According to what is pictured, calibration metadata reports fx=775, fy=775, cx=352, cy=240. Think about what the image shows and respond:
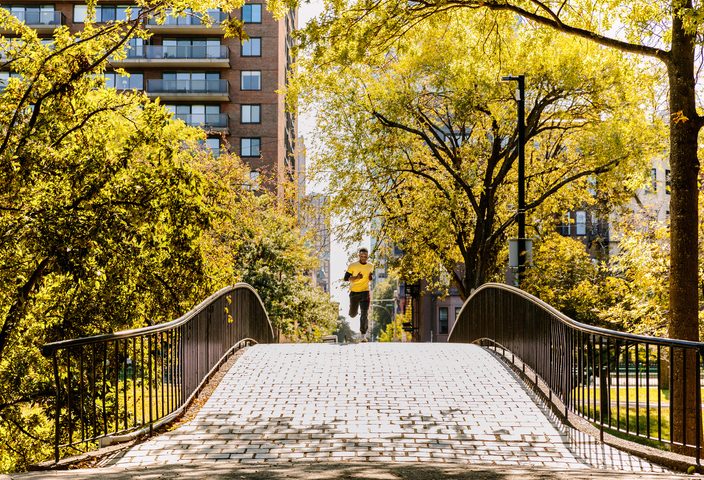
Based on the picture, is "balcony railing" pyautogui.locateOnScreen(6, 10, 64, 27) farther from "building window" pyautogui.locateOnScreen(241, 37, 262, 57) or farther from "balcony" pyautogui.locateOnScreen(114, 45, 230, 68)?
"building window" pyautogui.locateOnScreen(241, 37, 262, 57)

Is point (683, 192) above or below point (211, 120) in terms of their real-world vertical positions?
below

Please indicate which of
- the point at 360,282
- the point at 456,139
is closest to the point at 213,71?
the point at 456,139

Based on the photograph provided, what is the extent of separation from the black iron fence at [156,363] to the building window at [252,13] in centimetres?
4867

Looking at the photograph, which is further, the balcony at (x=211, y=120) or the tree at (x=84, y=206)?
the balcony at (x=211, y=120)

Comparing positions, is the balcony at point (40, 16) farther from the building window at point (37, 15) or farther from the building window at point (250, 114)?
the building window at point (250, 114)

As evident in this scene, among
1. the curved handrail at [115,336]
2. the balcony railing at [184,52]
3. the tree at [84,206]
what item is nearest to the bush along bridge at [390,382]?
the curved handrail at [115,336]

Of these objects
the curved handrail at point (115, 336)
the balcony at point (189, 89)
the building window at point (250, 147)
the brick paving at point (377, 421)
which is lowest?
the brick paving at point (377, 421)

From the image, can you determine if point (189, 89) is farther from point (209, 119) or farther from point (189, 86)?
point (209, 119)

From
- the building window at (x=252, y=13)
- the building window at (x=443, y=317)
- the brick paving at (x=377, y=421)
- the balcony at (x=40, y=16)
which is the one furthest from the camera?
the building window at (x=443, y=317)

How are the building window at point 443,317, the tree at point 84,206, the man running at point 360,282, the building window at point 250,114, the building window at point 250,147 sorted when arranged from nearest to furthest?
the tree at point 84,206 < the man running at point 360,282 < the building window at point 250,147 < the building window at point 250,114 < the building window at point 443,317

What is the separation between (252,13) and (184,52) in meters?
6.30

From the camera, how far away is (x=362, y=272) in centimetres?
1551

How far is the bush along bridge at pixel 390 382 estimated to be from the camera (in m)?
7.00

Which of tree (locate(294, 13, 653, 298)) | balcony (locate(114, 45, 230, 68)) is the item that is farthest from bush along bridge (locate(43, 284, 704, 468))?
balcony (locate(114, 45, 230, 68))
